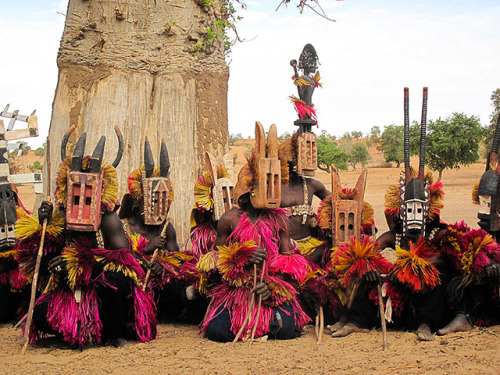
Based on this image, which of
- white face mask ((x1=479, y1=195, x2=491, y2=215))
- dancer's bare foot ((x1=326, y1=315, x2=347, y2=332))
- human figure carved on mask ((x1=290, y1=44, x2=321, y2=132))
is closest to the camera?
white face mask ((x1=479, y1=195, x2=491, y2=215))

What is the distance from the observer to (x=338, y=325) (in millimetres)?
4445

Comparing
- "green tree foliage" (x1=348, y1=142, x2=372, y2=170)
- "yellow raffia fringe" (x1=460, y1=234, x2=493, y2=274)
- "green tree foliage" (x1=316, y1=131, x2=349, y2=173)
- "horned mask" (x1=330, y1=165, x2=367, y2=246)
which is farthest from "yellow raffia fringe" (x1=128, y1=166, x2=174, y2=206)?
"green tree foliage" (x1=348, y1=142, x2=372, y2=170)

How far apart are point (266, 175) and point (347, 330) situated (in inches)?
55.3

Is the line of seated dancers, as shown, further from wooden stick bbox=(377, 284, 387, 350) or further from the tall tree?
the tall tree

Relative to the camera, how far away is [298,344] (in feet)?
13.7

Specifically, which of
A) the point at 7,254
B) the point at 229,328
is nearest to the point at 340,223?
the point at 229,328

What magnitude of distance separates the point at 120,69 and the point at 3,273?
2.77 metres

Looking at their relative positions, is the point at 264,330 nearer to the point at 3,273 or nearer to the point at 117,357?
the point at 117,357

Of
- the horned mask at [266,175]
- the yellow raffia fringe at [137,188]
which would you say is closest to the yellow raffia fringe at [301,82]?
the horned mask at [266,175]

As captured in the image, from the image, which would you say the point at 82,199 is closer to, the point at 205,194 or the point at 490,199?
the point at 205,194

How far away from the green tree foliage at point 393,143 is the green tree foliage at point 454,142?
6.64 meters

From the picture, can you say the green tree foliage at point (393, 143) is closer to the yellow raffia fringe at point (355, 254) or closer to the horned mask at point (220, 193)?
the horned mask at point (220, 193)

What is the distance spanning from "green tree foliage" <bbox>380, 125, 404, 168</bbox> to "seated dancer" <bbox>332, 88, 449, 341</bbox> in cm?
2882

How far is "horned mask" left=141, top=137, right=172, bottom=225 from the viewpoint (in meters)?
4.68
